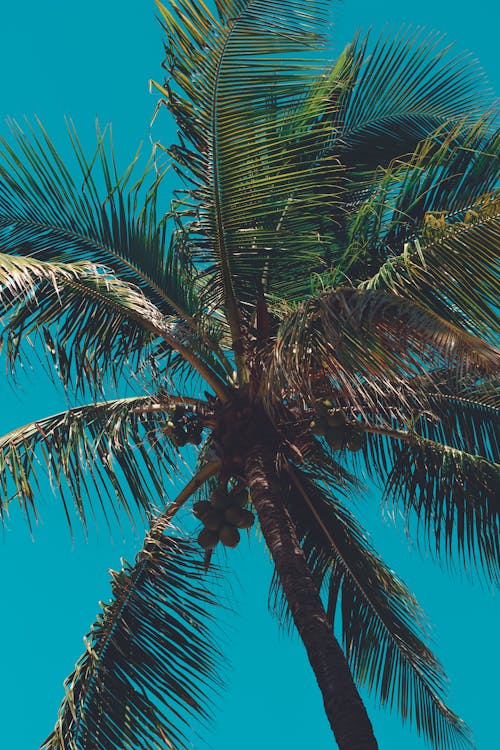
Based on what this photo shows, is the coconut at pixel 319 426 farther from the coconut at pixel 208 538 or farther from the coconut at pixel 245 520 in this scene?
the coconut at pixel 208 538

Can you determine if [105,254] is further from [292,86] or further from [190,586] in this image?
[190,586]

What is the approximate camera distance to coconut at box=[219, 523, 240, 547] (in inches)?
265

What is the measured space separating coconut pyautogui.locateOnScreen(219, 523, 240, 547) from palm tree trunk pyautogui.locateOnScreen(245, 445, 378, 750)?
21cm

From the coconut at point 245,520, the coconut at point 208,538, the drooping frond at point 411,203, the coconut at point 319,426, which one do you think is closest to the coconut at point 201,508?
the coconut at point 208,538

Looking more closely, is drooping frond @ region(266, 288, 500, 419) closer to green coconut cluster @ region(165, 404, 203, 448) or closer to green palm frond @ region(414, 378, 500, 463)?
green coconut cluster @ region(165, 404, 203, 448)

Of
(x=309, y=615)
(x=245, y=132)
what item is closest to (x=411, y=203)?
(x=245, y=132)

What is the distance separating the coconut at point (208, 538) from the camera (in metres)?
6.79

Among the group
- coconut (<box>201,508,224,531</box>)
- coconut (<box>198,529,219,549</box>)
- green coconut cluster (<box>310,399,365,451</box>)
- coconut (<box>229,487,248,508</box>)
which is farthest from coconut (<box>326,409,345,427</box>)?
coconut (<box>198,529,219,549</box>)

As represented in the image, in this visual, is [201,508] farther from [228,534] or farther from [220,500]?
[228,534]

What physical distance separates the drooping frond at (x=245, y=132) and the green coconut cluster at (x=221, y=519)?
1191mm

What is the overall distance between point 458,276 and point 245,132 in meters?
1.90

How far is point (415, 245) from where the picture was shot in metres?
6.12

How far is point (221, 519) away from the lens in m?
6.80

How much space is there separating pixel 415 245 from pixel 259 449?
5.57ft
